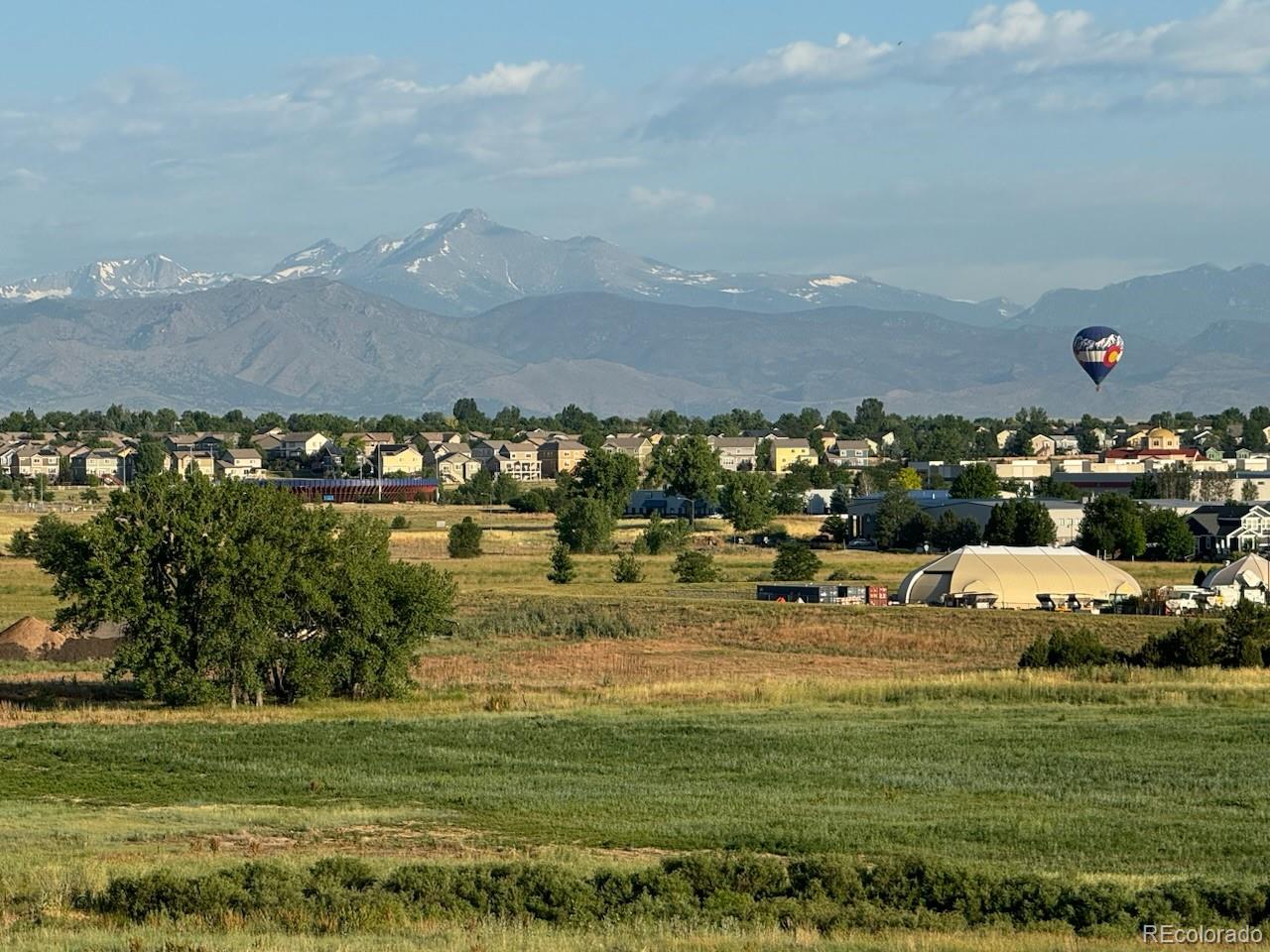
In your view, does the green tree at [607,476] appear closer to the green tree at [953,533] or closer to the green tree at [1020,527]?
the green tree at [953,533]

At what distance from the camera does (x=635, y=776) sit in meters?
33.6

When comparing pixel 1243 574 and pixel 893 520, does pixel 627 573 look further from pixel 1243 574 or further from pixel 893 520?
pixel 893 520

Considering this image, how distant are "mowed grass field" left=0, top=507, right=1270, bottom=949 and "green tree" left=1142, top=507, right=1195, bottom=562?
1795 inches

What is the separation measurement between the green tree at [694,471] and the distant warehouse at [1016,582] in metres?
53.5

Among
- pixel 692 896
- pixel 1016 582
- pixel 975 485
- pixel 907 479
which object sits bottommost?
pixel 692 896

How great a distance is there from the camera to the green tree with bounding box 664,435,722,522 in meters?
136

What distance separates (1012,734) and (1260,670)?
15.3 meters

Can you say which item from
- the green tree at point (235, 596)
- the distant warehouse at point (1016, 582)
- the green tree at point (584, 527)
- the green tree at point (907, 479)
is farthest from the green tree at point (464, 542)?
the green tree at point (907, 479)

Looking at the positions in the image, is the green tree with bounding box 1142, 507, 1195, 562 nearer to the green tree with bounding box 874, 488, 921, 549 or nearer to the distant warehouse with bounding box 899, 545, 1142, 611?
the green tree with bounding box 874, 488, 921, 549

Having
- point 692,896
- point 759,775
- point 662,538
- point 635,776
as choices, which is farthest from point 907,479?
point 692,896

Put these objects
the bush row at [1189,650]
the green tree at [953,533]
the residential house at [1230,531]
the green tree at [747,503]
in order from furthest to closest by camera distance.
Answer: the green tree at [747,503] → the green tree at [953,533] → the residential house at [1230,531] → the bush row at [1189,650]

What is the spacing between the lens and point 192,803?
30906mm

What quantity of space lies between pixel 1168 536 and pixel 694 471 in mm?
41115

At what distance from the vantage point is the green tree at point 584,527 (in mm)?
107000
